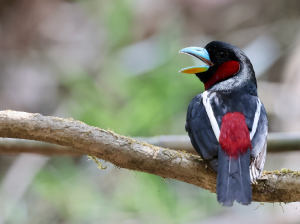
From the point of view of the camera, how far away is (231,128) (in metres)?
2.16

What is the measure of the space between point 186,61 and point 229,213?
2.36m

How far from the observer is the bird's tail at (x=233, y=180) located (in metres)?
1.86

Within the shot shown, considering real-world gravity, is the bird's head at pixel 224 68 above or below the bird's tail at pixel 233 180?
above

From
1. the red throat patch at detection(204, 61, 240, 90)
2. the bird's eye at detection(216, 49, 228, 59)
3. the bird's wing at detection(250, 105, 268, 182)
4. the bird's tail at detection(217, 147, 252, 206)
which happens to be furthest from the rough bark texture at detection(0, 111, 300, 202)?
the bird's eye at detection(216, 49, 228, 59)

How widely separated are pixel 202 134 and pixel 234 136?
0.72 feet

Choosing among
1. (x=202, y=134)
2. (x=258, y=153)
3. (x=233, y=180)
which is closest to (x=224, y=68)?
(x=202, y=134)

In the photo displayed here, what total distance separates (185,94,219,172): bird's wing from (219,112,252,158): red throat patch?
2.3 inches

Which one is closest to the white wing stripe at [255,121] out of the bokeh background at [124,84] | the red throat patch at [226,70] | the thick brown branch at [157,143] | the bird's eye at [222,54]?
the red throat patch at [226,70]

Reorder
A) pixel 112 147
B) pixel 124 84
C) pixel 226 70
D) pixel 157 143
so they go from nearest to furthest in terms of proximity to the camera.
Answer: pixel 112 147
pixel 226 70
pixel 157 143
pixel 124 84

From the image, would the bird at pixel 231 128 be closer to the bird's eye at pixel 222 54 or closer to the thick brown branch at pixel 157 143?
the bird's eye at pixel 222 54

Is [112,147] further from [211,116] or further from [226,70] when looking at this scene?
[226,70]

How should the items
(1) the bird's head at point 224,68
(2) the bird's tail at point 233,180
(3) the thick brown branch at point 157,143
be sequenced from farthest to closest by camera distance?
(3) the thick brown branch at point 157,143 → (1) the bird's head at point 224,68 → (2) the bird's tail at point 233,180

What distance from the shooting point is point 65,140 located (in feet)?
6.93

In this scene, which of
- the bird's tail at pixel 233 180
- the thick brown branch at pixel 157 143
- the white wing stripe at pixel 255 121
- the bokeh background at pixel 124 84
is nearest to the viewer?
the bird's tail at pixel 233 180
